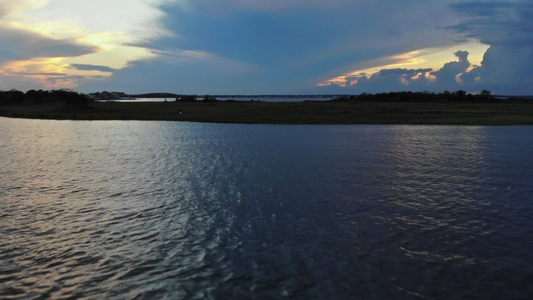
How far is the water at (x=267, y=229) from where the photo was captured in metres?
10.1

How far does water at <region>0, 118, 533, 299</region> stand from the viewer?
10.1 metres

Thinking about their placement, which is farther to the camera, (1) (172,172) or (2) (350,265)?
(1) (172,172)

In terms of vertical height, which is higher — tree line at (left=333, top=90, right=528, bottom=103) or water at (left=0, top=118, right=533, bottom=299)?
tree line at (left=333, top=90, right=528, bottom=103)

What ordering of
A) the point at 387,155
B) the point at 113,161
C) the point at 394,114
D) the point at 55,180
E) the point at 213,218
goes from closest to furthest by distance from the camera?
the point at 213,218 < the point at 55,180 < the point at 113,161 < the point at 387,155 < the point at 394,114

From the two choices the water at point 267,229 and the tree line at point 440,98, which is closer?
the water at point 267,229

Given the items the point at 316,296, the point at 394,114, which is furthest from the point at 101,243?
the point at 394,114

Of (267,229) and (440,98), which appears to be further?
(440,98)

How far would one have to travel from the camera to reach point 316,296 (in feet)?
31.1

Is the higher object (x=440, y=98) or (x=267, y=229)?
(x=440, y=98)

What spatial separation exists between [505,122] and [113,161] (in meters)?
65.0

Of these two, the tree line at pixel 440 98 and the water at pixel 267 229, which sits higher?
the tree line at pixel 440 98

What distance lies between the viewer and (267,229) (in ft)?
46.6

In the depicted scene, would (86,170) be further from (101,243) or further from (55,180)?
(101,243)

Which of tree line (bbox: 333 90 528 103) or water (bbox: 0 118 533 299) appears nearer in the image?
water (bbox: 0 118 533 299)
